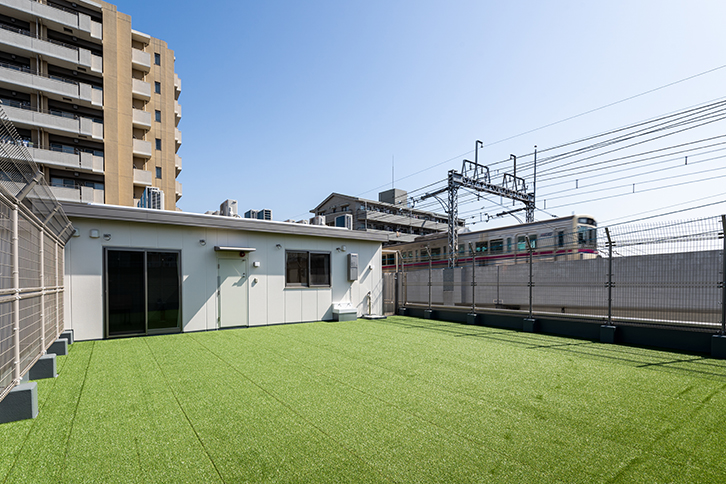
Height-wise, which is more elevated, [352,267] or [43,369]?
[352,267]

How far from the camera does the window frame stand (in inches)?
401

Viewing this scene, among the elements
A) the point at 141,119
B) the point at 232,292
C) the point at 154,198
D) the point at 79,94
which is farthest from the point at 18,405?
the point at 141,119

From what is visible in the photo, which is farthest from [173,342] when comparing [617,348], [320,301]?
[617,348]

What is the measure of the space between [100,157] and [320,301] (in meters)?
20.3

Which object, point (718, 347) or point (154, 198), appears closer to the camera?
point (718, 347)

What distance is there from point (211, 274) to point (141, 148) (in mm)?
21003

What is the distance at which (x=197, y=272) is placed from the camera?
8.76 m

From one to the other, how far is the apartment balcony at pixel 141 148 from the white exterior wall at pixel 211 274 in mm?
20335

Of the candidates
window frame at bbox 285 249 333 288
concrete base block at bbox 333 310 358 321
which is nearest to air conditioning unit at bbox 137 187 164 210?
window frame at bbox 285 249 333 288

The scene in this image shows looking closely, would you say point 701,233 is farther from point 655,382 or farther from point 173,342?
point 173,342

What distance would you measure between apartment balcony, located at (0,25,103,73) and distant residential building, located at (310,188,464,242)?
1013 inches

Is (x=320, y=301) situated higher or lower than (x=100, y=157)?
lower

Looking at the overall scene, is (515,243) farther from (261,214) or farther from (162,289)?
(162,289)

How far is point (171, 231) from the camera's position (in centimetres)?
849
